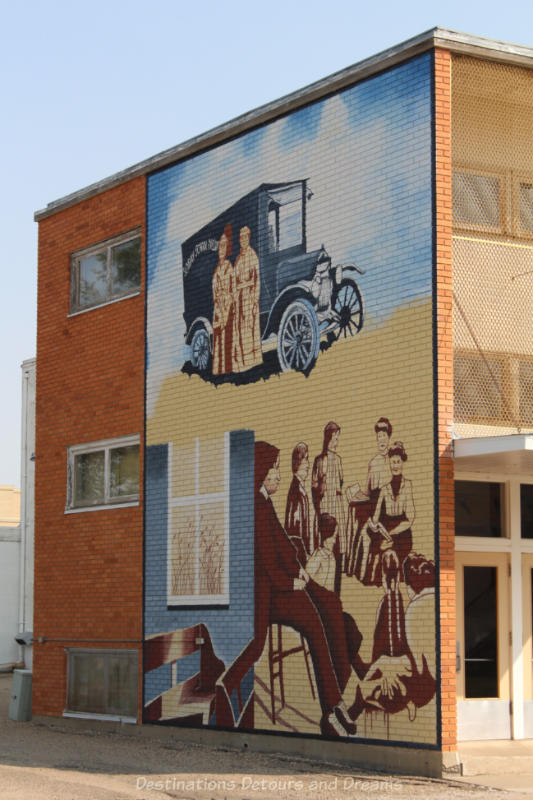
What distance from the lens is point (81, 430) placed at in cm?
1922

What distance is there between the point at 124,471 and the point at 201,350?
8.44ft

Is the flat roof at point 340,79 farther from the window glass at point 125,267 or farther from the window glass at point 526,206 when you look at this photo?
the window glass at point 526,206

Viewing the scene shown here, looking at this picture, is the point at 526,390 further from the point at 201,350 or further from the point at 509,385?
the point at 201,350

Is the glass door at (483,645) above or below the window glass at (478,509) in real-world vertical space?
below

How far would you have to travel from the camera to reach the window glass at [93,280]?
762 inches

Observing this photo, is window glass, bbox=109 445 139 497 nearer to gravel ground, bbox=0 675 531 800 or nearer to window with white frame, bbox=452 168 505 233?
gravel ground, bbox=0 675 531 800

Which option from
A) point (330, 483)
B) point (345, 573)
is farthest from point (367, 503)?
point (345, 573)

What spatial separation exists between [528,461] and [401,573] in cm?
190

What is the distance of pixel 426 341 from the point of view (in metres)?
13.6

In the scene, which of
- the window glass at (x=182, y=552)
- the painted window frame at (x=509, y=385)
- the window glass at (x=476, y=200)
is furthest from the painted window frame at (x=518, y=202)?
the window glass at (x=182, y=552)

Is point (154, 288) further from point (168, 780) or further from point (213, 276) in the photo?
point (168, 780)

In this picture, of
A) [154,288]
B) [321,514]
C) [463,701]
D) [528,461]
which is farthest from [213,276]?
[463,701]

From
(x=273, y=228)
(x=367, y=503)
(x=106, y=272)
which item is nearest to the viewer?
(x=367, y=503)

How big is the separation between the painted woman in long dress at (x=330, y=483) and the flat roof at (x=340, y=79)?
4201 mm
